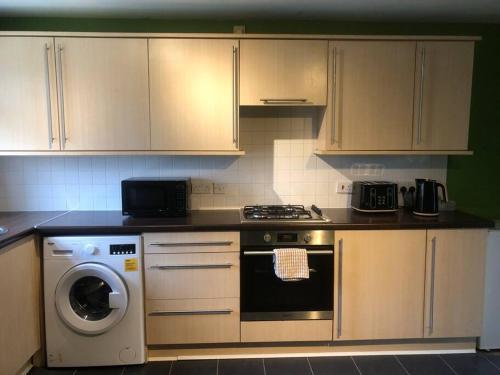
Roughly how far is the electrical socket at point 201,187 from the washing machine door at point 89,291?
900mm

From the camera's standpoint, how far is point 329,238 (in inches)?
97.3

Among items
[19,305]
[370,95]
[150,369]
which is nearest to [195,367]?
[150,369]

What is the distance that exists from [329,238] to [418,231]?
58 centimetres

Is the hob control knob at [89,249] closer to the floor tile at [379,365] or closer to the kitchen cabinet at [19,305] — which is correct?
the kitchen cabinet at [19,305]

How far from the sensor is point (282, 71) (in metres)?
2.58

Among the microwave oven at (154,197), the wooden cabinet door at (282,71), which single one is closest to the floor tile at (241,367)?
the microwave oven at (154,197)

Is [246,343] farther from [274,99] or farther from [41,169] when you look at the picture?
[41,169]

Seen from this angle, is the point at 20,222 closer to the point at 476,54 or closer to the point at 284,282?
the point at 284,282

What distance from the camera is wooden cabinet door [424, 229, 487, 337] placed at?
2.51m

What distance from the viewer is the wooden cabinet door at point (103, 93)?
252 centimetres

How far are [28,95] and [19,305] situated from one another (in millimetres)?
1330

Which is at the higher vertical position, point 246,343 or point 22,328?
point 22,328

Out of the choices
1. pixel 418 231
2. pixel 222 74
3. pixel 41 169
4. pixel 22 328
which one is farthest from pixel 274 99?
pixel 22 328

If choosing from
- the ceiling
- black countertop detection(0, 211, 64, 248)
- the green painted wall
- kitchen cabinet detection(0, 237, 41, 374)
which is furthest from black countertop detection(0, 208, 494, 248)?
the ceiling
